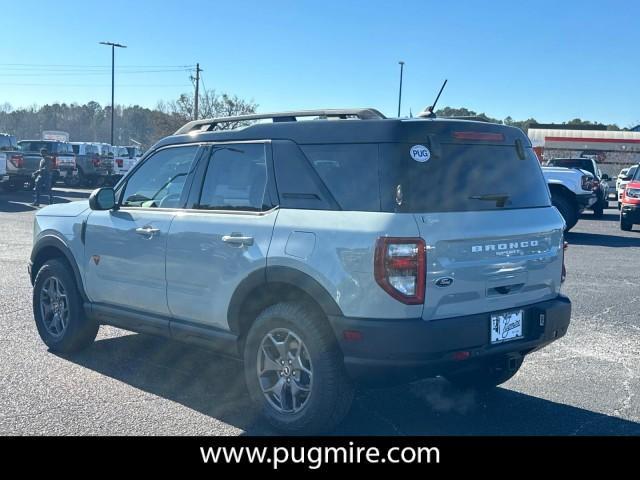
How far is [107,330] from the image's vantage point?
7227mm

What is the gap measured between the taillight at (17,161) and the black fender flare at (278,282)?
2253 centimetres

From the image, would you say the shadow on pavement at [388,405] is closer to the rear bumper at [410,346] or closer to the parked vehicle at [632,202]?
the rear bumper at [410,346]

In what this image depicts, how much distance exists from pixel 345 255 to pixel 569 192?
13518mm

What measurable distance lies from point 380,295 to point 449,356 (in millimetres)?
535

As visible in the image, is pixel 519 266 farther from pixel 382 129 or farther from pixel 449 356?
pixel 382 129

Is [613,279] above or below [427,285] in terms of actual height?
below

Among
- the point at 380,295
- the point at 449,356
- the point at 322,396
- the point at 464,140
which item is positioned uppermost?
the point at 464,140

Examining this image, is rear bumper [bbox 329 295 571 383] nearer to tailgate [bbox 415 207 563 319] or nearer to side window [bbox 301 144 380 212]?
tailgate [bbox 415 207 563 319]

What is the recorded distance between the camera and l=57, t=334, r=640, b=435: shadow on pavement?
15.3 ft

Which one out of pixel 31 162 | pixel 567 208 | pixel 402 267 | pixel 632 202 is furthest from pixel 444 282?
pixel 31 162

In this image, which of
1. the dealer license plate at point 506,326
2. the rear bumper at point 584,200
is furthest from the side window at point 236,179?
the rear bumper at point 584,200

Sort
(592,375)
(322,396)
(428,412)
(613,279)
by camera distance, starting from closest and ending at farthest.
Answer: (322,396) < (428,412) < (592,375) < (613,279)

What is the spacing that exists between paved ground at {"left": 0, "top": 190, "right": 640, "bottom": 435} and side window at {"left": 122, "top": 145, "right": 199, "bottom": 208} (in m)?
1.39
